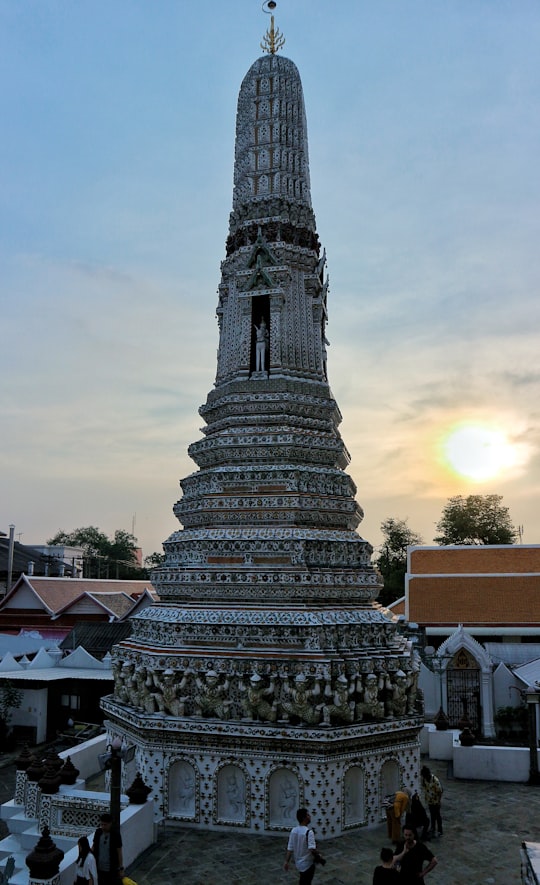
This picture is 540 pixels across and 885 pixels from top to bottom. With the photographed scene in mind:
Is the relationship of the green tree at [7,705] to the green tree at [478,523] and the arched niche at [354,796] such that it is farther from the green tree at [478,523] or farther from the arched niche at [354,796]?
the green tree at [478,523]

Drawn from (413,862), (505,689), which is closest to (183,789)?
(413,862)

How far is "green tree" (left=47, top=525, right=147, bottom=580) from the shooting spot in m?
73.2

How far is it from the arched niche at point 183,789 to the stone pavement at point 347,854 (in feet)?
0.83

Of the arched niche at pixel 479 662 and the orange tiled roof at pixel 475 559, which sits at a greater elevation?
the orange tiled roof at pixel 475 559

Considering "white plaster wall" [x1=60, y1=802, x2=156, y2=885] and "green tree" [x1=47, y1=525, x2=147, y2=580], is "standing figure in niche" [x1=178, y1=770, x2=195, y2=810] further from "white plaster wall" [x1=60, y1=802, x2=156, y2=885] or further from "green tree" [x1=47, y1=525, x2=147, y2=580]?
"green tree" [x1=47, y1=525, x2=147, y2=580]

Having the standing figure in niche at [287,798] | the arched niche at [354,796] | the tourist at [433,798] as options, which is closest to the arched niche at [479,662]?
the tourist at [433,798]

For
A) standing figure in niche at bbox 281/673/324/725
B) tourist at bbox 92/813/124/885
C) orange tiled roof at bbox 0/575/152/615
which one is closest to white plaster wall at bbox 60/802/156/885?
tourist at bbox 92/813/124/885

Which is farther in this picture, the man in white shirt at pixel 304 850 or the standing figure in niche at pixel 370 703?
the standing figure in niche at pixel 370 703

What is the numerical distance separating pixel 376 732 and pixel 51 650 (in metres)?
14.5

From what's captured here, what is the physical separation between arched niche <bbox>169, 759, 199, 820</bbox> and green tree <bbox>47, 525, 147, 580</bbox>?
191 ft

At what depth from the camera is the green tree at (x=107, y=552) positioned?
7319 cm

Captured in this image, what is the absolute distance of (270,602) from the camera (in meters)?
12.2

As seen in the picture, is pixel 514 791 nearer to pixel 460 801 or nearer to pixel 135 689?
pixel 460 801

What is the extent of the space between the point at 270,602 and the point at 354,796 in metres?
3.29
